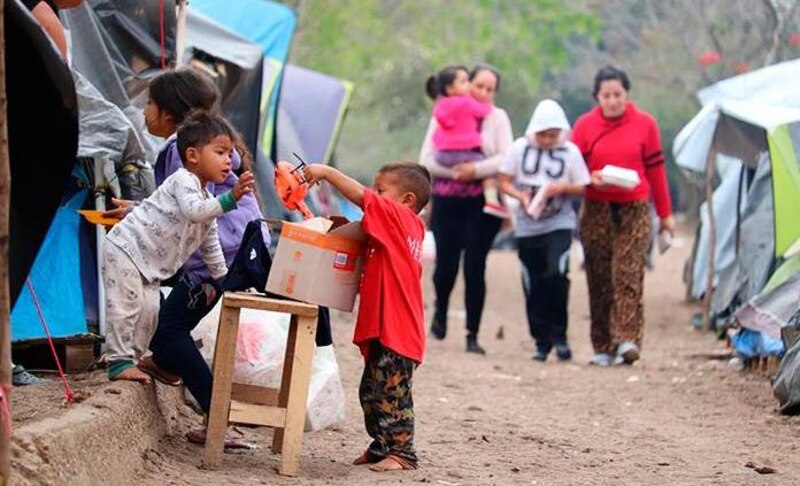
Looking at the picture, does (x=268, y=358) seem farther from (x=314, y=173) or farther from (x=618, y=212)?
(x=618, y=212)

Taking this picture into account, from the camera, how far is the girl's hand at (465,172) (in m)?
10.6

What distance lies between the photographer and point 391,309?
5680mm

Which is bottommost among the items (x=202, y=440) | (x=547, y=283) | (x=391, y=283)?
(x=202, y=440)

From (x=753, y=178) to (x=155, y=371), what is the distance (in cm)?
723

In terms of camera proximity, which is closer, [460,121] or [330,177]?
[330,177]

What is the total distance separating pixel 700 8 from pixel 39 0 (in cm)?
1633

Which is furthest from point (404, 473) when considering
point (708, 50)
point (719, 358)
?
point (708, 50)

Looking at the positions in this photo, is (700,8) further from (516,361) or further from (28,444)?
(28,444)

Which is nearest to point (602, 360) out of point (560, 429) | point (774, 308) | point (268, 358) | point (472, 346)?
point (472, 346)

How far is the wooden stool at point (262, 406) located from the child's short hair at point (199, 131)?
0.58m

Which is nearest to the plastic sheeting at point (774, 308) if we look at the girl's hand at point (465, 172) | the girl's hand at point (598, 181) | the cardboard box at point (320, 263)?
the girl's hand at point (598, 181)

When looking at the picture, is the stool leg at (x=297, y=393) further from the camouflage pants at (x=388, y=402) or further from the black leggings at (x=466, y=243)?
the black leggings at (x=466, y=243)

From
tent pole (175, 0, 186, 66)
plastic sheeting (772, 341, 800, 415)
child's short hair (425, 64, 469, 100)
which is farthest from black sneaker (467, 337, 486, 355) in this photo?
tent pole (175, 0, 186, 66)

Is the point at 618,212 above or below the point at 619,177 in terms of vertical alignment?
below
